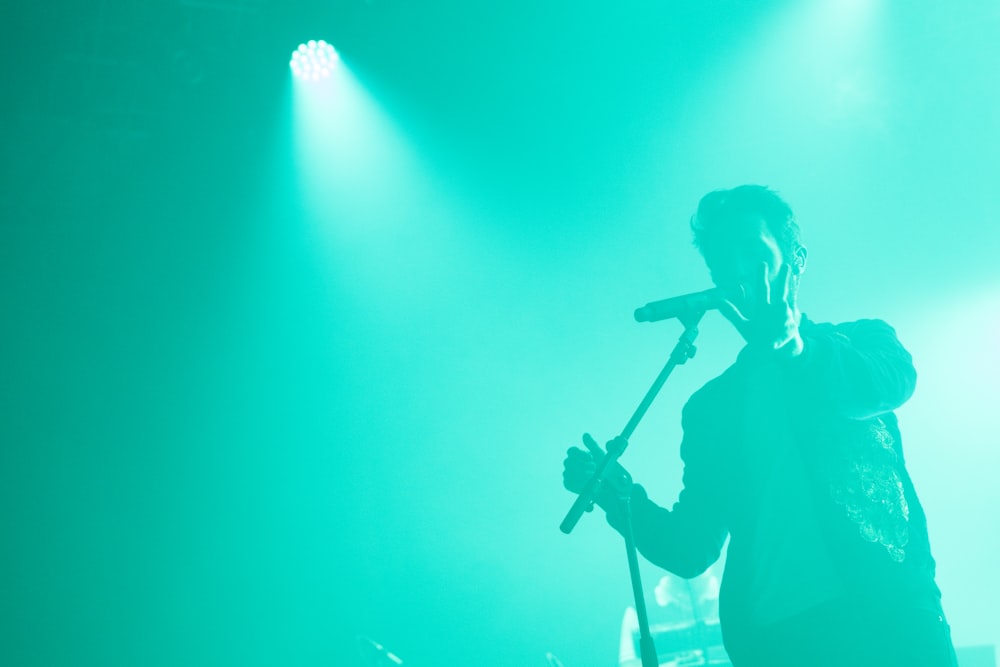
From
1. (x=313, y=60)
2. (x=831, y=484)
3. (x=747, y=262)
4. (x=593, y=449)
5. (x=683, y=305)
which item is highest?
(x=313, y=60)

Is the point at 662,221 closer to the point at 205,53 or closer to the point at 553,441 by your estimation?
the point at 553,441

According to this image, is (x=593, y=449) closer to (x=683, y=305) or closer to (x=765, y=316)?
(x=683, y=305)

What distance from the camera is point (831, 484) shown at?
171 centimetres

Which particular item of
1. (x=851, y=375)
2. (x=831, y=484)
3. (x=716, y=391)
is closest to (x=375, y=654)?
(x=716, y=391)

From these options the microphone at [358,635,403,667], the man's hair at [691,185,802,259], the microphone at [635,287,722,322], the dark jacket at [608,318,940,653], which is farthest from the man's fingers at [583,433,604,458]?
the microphone at [358,635,403,667]

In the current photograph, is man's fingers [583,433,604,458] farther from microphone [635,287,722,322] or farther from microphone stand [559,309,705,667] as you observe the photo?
microphone [635,287,722,322]

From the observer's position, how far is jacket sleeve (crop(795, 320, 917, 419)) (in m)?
1.68

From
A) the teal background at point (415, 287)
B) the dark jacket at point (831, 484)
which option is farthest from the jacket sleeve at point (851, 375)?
the teal background at point (415, 287)

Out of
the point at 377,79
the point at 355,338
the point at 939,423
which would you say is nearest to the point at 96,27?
the point at 377,79

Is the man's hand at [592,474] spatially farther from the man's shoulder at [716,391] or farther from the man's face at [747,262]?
the man's face at [747,262]

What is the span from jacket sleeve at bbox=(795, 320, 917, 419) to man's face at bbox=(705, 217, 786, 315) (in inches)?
6.7

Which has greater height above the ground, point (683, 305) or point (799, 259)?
point (799, 259)

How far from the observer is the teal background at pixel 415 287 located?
5547mm

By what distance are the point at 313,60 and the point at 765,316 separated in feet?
16.4
